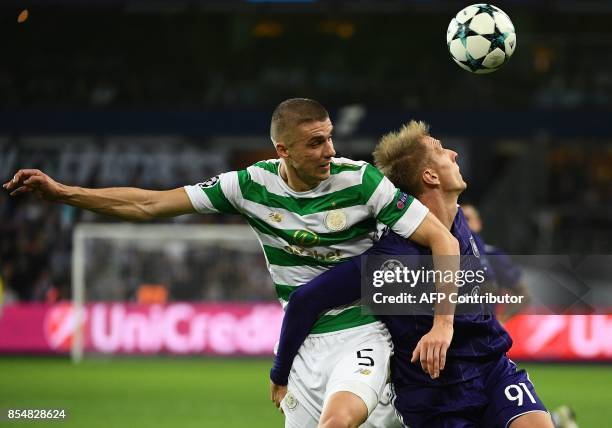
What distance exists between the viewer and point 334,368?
4.98m

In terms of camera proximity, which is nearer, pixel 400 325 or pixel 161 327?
pixel 400 325

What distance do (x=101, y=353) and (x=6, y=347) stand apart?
167 centimetres

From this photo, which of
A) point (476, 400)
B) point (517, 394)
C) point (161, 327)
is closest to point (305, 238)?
point (476, 400)

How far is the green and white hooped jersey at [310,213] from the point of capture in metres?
5.03

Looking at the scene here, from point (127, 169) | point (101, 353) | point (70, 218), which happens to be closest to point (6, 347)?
point (101, 353)

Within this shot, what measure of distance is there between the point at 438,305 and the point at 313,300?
690 millimetres

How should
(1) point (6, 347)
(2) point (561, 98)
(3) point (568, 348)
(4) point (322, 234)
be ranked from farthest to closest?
1. (2) point (561, 98)
2. (1) point (6, 347)
3. (3) point (568, 348)
4. (4) point (322, 234)

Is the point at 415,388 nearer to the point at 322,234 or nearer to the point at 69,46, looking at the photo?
the point at 322,234

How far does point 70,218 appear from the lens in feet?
65.8

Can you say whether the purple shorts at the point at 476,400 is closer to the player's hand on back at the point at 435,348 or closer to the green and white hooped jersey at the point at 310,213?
the player's hand on back at the point at 435,348

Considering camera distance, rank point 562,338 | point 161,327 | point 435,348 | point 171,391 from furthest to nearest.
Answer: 1. point 161,327
2. point 562,338
3. point 171,391
4. point 435,348

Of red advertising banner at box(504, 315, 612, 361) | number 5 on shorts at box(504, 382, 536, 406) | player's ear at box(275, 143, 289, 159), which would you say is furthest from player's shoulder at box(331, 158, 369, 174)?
red advertising banner at box(504, 315, 612, 361)

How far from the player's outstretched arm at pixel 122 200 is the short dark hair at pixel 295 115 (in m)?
0.56

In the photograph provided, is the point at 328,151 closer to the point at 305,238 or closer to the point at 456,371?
the point at 305,238
